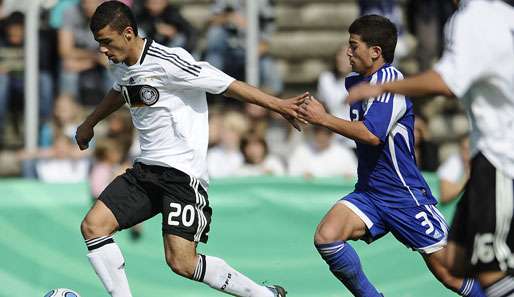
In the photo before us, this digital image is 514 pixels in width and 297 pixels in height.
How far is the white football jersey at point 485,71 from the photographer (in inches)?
221

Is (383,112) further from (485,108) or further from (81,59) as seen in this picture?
(81,59)

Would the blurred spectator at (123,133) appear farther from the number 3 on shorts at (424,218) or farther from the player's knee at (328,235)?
the number 3 on shorts at (424,218)

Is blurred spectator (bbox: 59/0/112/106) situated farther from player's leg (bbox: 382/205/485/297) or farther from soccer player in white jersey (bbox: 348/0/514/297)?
soccer player in white jersey (bbox: 348/0/514/297)

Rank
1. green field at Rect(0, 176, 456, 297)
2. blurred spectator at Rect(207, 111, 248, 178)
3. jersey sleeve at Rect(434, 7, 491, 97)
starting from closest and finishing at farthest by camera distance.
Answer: jersey sleeve at Rect(434, 7, 491, 97) < green field at Rect(0, 176, 456, 297) < blurred spectator at Rect(207, 111, 248, 178)

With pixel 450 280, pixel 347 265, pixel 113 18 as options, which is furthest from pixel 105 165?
pixel 450 280

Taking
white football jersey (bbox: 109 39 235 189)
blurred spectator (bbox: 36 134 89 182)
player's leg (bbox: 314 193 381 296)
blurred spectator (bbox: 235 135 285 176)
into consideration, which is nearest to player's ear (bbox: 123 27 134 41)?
white football jersey (bbox: 109 39 235 189)

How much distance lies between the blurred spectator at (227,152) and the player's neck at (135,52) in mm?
3295

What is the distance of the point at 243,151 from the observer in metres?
10.7

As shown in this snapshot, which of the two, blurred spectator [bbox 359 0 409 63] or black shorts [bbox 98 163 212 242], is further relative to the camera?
blurred spectator [bbox 359 0 409 63]

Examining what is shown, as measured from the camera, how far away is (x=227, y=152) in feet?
36.2

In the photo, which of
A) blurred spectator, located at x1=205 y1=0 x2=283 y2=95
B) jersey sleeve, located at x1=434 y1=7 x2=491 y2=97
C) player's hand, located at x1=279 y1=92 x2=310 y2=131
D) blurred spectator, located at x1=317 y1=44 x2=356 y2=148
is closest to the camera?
jersey sleeve, located at x1=434 y1=7 x2=491 y2=97

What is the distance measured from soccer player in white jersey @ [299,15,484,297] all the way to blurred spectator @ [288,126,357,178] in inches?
112

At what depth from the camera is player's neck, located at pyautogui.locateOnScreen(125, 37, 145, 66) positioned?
7.44 metres

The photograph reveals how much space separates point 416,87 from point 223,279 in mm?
2457
